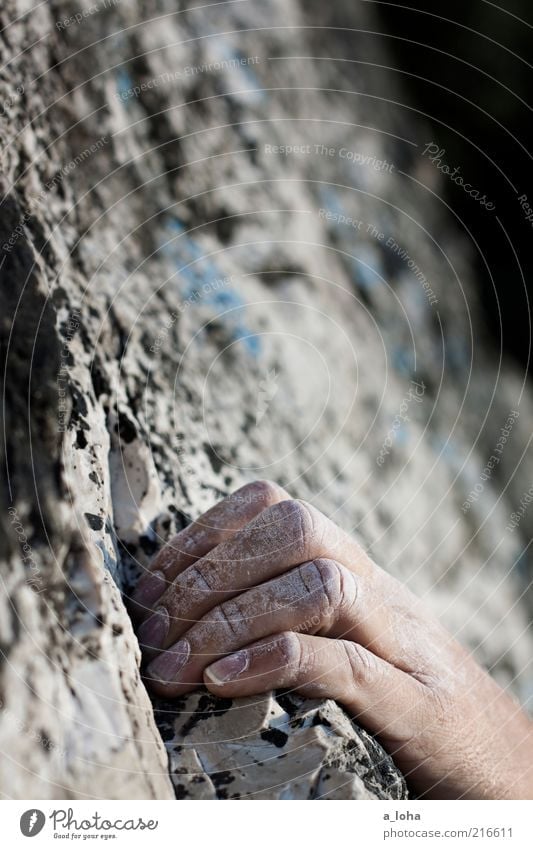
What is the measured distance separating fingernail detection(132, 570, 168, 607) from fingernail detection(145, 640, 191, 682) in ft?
0.21

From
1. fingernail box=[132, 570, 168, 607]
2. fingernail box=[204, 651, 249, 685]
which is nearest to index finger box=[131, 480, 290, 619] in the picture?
fingernail box=[132, 570, 168, 607]

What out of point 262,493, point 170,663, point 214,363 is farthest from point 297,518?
point 214,363

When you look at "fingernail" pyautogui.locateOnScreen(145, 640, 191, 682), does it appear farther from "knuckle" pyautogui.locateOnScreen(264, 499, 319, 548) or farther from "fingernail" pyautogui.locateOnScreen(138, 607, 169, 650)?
"knuckle" pyautogui.locateOnScreen(264, 499, 319, 548)

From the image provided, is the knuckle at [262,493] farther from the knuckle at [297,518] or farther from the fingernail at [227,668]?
the fingernail at [227,668]

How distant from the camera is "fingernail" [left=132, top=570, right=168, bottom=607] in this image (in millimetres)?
777

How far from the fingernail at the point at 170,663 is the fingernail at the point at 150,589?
0.21 feet

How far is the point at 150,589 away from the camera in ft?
2.57

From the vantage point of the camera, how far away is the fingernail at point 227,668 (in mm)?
704

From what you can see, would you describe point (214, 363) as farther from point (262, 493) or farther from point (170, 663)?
point (170, 663)

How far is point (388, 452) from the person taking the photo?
1535 millimetres

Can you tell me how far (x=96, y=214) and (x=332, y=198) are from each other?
77cm

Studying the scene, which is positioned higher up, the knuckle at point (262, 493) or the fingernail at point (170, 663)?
the knuckle at point (262, 493)

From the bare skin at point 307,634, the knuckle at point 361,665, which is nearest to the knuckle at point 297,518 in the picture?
the bare skin at point 307,634
